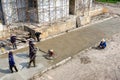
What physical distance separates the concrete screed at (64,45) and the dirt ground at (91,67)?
0.79 meters

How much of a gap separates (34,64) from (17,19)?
7.12 m

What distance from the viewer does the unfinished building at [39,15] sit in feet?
53.1

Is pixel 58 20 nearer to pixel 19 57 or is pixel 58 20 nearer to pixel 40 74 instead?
pixel 19 57

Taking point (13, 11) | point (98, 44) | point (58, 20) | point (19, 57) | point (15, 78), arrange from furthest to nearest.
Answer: point (58, 20) → point (13, 11) → point (98, 44) → point (19, 57) → point (15, 78)

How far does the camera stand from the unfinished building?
16172 millimetres

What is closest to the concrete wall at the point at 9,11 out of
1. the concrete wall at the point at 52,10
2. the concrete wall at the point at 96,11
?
the concrete wall at the point at 52,10

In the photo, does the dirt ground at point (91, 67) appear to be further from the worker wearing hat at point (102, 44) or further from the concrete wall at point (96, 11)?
the concrete wall at point (96, 11)

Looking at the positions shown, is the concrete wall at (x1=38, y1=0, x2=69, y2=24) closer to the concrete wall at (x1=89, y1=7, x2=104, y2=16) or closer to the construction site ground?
the construction site ground

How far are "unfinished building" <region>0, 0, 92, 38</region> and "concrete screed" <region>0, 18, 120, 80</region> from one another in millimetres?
1069

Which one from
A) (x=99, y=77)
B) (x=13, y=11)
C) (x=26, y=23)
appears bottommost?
(x=99, y=77)

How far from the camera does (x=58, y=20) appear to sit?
18078mm

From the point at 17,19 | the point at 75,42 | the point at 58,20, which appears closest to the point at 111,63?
the point at 75,42

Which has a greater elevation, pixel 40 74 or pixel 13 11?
pixel 13 11

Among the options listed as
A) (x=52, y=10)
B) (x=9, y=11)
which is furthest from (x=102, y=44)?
(x=9, y=11)
